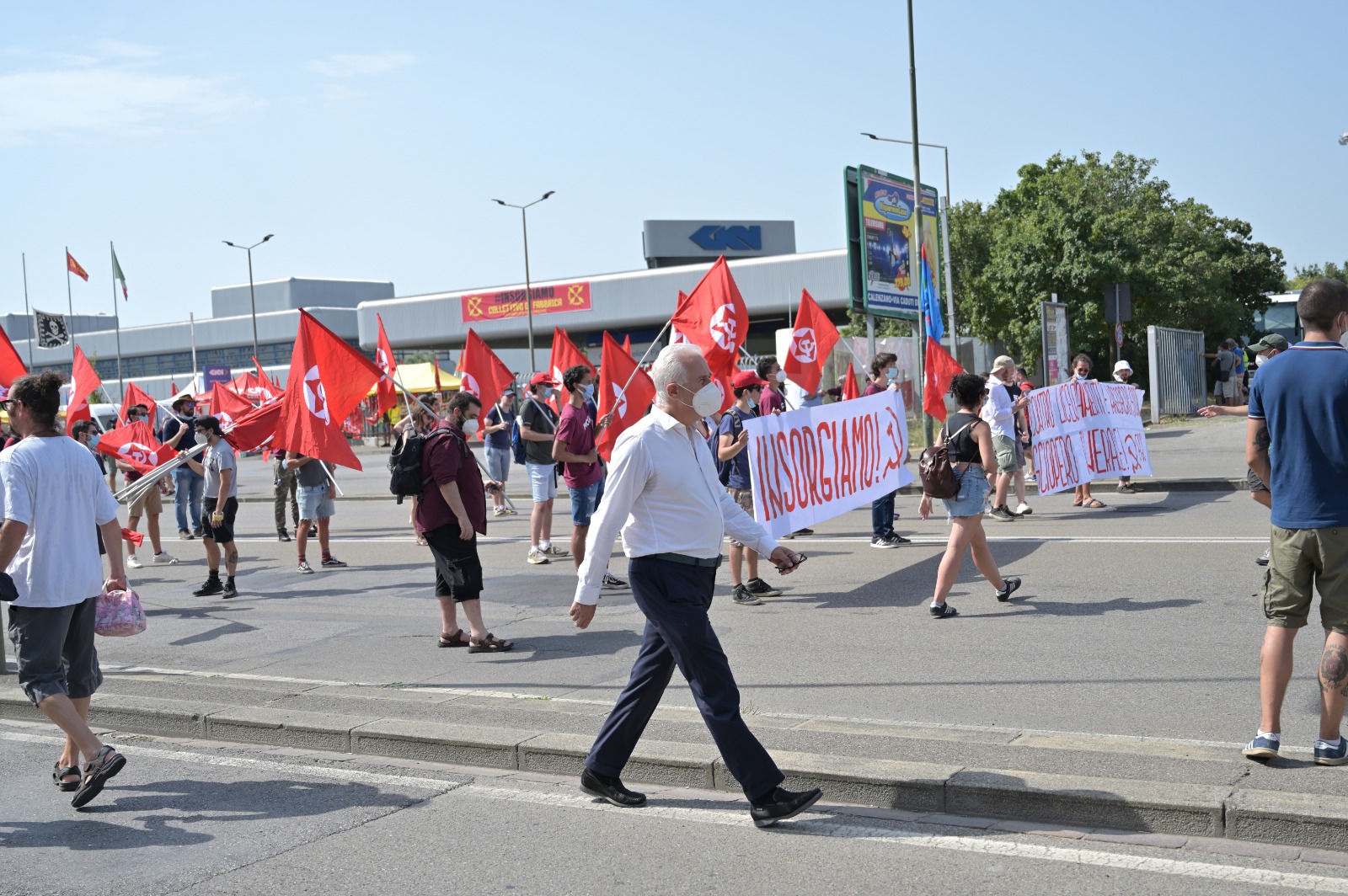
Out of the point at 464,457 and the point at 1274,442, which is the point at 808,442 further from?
the point at 1274,442

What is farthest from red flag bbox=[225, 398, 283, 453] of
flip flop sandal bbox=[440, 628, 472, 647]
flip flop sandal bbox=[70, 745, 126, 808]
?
flip flop sandal bbox=[70, 745, 126, 808]

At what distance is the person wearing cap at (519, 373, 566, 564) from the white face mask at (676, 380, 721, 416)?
707 centimetres

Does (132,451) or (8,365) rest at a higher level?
(8,365)

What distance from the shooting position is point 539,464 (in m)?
12.8

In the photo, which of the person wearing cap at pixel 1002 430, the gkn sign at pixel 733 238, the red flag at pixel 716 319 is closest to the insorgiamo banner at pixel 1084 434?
the person wearing cap at pixel 1002 430

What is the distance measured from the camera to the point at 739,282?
57.0m

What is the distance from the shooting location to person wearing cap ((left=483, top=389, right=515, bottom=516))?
18.8m

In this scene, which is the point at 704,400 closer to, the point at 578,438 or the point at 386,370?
the point at 578,438

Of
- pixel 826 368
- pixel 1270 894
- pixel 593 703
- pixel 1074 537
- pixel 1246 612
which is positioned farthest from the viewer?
pixel 826 368

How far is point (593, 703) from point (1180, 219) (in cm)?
4243

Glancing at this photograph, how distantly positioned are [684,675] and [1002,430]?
9.89 m

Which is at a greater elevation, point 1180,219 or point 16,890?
point 1180,219

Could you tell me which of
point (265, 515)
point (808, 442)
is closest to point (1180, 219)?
point (265, 515)

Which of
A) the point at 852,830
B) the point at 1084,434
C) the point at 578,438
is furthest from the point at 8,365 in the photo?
the point at 1084,434
